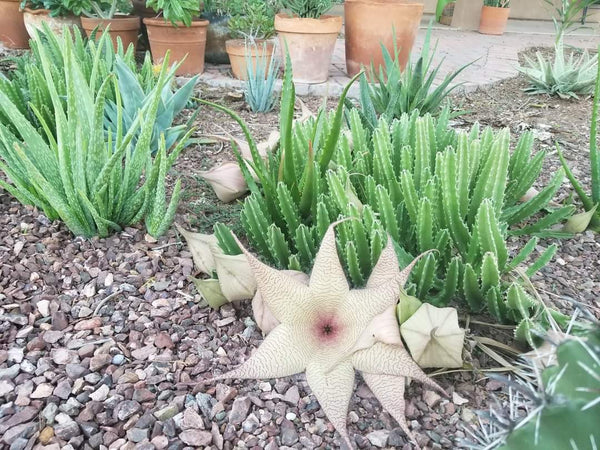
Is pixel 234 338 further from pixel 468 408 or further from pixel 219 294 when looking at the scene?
pixel 468 408

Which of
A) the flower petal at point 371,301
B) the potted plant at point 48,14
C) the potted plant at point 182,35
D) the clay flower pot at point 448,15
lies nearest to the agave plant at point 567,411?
the flower petal at point 371,301

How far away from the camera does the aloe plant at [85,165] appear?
4.06 feet

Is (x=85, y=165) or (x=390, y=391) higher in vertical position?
(x=85, y=165)

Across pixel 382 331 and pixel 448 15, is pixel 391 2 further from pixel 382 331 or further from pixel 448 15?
pixel 448 15

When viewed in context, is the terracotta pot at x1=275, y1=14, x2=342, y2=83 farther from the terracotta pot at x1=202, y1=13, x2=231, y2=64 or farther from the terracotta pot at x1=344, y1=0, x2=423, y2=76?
the terracotta pot at x1=202, y1=13, x2=231, y2=64

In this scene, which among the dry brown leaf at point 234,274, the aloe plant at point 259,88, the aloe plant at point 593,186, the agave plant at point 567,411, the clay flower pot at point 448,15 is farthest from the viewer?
the clay flower pot at point 448,15

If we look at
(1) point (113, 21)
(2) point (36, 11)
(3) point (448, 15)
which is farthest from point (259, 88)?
(3) point (448, 15)

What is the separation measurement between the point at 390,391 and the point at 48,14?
12.2 feet

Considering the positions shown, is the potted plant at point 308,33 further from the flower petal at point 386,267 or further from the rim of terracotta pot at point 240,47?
the flower petal at point 386,267

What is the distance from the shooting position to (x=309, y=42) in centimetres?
324

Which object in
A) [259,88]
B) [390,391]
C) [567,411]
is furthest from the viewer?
[259,88]

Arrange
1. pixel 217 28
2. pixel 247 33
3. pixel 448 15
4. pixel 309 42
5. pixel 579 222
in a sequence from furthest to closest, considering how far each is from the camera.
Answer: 1. pixel 448 15
2. pixel 217 28
3. pixel 247 33
4. pixel 309 42
5. pixel 579 222

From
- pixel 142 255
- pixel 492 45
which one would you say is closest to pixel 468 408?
pixel 142 255

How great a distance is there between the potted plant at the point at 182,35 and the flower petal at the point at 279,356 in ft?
8.47
